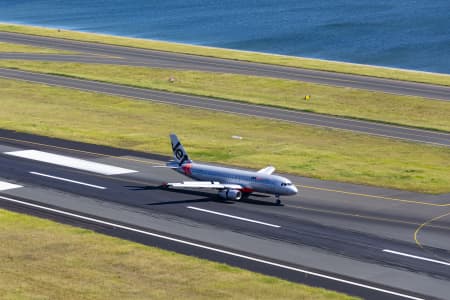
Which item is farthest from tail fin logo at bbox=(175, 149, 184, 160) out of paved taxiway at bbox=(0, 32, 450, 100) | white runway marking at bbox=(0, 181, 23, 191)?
paved taxiway at bbox=(0, 32, 450, 100)

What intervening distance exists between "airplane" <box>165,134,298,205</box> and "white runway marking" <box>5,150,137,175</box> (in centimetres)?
917

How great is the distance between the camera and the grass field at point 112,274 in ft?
181

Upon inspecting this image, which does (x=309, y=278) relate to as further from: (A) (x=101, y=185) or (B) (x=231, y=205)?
(A) (x=101, y=185)

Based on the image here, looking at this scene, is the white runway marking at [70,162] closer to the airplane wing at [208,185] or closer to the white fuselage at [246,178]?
the white fuselage at [246,178]

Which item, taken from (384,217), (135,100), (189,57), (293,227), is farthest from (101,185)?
(189,57)

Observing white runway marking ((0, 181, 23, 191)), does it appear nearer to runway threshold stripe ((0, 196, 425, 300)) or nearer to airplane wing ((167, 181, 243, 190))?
runway threshold stripe ((0, 196, 425, 300))

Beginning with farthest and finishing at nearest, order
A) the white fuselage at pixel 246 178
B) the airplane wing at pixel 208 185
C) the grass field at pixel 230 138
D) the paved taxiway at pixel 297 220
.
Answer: the grass field at pixel 230 138
the airplane wing at pixel 208 185
the white fuselage at pixel 246 178
the paved taxiway at pixel 297 220

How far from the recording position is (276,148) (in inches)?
4033

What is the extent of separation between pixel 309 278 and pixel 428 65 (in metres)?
148

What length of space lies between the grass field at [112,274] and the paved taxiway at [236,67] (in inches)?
3411

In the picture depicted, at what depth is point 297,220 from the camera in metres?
72.6

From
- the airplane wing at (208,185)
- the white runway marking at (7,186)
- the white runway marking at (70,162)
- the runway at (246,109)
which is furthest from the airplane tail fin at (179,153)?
the runway at (246,109)

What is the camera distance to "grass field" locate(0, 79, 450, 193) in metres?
90.7

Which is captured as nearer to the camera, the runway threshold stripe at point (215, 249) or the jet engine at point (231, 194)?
the runway threshold stripe at point (215, 249)
